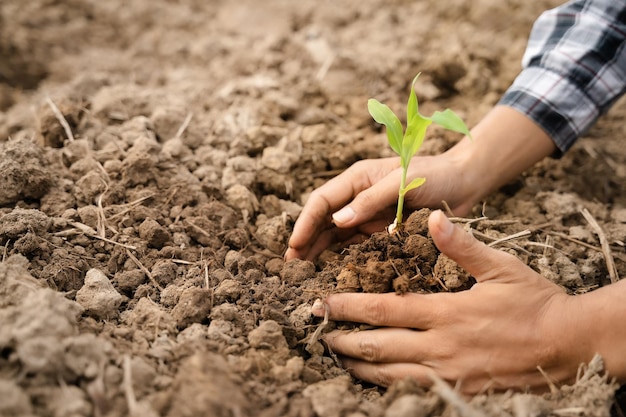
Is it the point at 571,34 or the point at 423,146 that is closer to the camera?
the point at 571,34

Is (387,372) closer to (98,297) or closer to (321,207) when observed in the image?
(321,207)

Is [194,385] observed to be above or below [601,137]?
above

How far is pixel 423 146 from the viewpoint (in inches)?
79.6

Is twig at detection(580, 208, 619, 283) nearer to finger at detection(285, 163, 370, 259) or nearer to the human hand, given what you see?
the human hand

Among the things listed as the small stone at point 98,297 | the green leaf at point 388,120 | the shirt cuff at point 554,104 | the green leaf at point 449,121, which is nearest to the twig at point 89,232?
the small stone at point 98,297

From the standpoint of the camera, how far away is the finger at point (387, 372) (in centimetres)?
129

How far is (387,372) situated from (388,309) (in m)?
0.16

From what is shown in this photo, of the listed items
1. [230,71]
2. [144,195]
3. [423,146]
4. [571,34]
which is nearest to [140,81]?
[230,71]

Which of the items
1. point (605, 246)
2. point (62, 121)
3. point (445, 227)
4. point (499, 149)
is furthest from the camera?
point (62, 121)

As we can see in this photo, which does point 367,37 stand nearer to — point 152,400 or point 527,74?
point 527,74

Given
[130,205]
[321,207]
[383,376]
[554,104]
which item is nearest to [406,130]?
[321,207]

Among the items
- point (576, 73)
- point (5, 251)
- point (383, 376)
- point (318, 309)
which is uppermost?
point (576, 73)

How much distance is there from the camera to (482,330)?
4.17 ft

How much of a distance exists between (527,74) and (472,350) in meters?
1.09
